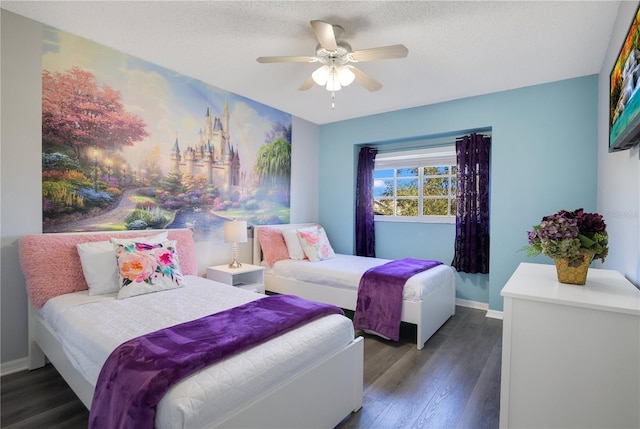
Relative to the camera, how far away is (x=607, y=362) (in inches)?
51.0

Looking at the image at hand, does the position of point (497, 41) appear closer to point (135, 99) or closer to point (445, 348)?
point (445, 348)

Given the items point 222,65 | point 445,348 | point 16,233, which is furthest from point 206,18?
point 445,348

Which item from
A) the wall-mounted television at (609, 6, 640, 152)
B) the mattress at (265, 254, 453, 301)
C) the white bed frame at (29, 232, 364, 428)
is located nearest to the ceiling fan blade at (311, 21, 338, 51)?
the wall-mounted television at (609, 6, 640, 152)

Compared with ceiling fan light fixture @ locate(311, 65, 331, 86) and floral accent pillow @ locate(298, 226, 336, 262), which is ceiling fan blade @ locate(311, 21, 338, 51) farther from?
floral accent pillow @ locate(298, 226, 336, 262)

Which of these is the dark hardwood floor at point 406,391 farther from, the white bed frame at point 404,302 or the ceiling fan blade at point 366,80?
the ceiling fan blade at point 366,80

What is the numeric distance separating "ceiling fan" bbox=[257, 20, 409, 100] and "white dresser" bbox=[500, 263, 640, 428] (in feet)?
5.38

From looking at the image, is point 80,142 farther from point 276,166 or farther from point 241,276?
point 276,166

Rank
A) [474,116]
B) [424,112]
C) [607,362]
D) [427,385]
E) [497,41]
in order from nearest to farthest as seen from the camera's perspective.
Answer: [607,362] → [427,385] → [497,41] → [474,116] → [424,112]

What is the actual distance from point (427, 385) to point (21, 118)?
3.41m

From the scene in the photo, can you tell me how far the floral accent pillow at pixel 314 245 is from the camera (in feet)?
12.4

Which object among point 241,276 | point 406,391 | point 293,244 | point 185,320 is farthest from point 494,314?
point 185,320

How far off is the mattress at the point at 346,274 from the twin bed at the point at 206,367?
0.9 inches

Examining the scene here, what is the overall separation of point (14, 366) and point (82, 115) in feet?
6.25

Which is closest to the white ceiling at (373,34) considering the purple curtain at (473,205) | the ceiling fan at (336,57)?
the ceiling fan at (336,57)
